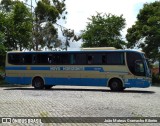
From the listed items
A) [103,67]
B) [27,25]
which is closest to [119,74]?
[103,67]

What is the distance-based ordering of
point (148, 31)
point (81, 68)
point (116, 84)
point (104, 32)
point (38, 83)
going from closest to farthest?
point (116, 84) → point (81, 68) → point (38, 83) → point (148, 31) → point (104, 32)

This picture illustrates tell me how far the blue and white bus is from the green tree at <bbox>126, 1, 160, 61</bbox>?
20.2m

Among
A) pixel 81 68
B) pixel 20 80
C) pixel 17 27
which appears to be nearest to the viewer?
pixel 81 68

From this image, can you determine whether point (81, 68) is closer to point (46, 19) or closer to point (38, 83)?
point (38, 83)

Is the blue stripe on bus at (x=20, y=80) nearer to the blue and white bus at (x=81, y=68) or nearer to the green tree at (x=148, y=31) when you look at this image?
the blue and white bus at (x=81, y=68)

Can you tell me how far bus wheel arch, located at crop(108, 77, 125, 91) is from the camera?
28.9 meters

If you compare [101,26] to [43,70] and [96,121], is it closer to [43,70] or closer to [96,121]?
[43,70]

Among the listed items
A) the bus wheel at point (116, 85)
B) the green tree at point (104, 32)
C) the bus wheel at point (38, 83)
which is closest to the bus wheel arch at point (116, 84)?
the bus wheel at point (116, 85)

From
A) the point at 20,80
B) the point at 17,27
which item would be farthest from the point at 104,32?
the point at 20,80

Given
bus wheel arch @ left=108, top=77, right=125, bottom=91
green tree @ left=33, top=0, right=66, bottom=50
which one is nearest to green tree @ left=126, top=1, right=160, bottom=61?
green tree @ left=33, top=0, right=66, bottom=50

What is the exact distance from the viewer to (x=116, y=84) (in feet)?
95.3

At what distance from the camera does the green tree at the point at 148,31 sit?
4866cm

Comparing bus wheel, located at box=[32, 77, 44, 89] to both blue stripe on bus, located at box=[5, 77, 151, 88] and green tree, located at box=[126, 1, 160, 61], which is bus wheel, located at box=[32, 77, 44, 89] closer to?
blue stripe on bus, located at box=[5, 77, 151, 88]

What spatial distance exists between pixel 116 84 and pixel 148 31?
2141cm
